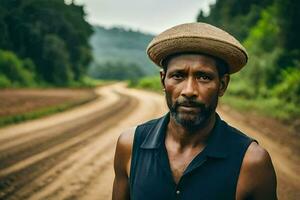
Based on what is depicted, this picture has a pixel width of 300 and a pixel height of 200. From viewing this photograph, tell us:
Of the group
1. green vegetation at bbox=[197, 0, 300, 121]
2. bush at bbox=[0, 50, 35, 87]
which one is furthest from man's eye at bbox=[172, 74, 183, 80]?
bush at bbox=[0, 50, 35, 87]

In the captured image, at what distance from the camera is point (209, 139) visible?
2.22m

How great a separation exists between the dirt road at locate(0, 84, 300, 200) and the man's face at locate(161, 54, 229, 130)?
3.98 meters

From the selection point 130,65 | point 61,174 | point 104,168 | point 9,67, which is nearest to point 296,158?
point 104,168

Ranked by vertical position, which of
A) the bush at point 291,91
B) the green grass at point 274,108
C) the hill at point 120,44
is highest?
the hill at point 120,44

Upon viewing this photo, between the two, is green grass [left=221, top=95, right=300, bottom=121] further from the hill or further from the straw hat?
the hill

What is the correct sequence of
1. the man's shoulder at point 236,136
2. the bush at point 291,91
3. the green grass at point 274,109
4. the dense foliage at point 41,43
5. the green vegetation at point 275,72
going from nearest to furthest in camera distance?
1. the man's shoulder at point 236,136
2. the green grass at point 274,109
3. the bush at point 291,91
4. the green vegetation at point 275,72
5. the dense foliage at point 41,43

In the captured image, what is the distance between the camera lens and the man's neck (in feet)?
7.52

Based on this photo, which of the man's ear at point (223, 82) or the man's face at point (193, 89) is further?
the man's ear at point (223, 82)

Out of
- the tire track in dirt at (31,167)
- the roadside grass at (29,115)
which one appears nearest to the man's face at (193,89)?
the tire track in dirt at (31,167)

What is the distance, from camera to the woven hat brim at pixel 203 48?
7.10ft

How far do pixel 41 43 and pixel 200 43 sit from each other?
3414 cm

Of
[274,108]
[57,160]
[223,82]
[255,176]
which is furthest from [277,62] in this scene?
[255,176]

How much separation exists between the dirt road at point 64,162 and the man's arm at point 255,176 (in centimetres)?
412

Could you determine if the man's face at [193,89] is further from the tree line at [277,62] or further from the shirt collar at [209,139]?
the tree line at [277,62]
